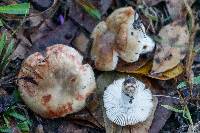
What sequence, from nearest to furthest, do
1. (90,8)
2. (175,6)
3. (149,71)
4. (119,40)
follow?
(119,40) → (149,71) → (90,8) → (175,6)

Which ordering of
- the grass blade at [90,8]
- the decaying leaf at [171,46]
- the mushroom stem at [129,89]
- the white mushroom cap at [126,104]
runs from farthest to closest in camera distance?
the grass blade at [90,8] < the decaying leaf at [171,46] < the white mushroom cap at [126,104] < the mushroom stem at [129,89]

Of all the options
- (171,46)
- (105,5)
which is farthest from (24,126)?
(171,46)

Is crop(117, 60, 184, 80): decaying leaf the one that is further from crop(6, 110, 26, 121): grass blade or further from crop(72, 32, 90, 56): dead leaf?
crop(6, 110, 26, 121): grass blade

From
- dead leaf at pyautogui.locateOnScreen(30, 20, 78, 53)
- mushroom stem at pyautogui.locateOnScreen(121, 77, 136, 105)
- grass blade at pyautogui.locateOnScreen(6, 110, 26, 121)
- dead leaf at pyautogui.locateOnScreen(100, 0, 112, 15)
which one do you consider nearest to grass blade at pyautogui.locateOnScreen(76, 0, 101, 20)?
dead leaf at pyautogui.locateOnScreen(100, 0, 112, 15)

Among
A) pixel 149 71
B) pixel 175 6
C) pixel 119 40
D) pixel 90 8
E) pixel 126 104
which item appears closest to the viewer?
pixel 126 104

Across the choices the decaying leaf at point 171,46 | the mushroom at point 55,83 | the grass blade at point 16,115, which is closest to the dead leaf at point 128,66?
the decaying leaf at point 171,46

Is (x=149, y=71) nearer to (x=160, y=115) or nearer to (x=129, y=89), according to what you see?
(x=160, y=115)

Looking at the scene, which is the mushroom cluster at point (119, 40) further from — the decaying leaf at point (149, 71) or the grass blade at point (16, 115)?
the grass blade at point (16, 115)
